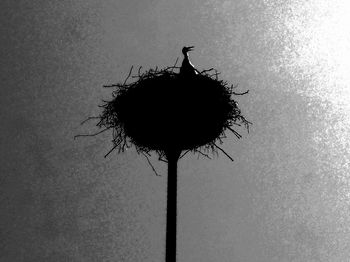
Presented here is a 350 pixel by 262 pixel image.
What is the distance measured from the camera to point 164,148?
624 centimetres

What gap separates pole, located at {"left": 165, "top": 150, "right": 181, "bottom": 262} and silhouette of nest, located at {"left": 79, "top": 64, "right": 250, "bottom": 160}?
0.54 feet

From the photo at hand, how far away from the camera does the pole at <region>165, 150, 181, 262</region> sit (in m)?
5.37

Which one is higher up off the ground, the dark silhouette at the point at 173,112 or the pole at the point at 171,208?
the dark silhouette at the point at 173,112

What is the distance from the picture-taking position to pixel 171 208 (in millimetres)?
5629

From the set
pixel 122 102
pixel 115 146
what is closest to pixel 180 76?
pixel 122 102

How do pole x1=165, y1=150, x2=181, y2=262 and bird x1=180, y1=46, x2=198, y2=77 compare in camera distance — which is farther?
bird x1=180, y1=46, x2=198, y2=77

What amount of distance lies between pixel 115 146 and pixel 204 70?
1621mm

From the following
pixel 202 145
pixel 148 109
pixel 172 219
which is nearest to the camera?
pixel 172 219

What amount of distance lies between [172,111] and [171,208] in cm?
124

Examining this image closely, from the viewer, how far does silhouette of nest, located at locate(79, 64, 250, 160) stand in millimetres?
5957

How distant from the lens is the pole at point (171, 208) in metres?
5.37

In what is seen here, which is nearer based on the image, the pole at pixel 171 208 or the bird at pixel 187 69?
the pole at pixel 171 208

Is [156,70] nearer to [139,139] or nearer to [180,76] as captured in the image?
[180,76]

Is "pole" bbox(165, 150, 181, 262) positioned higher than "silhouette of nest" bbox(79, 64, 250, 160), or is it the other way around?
"silhouette of nest" bbox(79, 64, 250, 160)
